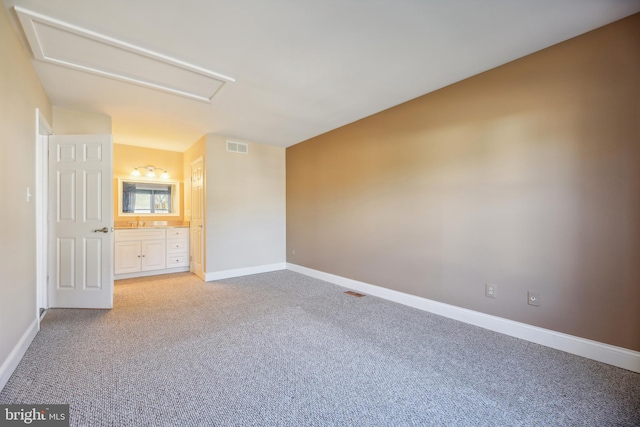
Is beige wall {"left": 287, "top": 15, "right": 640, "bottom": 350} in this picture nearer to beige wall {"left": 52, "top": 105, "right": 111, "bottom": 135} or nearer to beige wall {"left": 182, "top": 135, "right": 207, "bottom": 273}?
beige wall {"left": 182, "top": 135, "right": 207, "bottom": 273}

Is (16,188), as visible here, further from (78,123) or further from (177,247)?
(177,247)

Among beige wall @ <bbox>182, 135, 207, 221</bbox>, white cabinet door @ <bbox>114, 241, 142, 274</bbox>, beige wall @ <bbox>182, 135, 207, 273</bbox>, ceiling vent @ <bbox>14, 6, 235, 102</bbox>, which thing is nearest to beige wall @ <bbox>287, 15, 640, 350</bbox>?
ceiling vent @ <bbox>14, 6, 235, 102</bbox>

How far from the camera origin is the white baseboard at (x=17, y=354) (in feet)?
5.65

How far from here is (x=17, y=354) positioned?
6.46 ft

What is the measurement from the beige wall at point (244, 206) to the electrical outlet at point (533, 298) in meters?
4.09

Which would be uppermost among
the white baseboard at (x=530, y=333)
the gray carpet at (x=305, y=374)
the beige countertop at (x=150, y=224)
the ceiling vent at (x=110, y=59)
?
the ceiling vent at (x=110, y=59)

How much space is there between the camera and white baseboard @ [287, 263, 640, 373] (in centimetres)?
196

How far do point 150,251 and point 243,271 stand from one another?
1.74 meters

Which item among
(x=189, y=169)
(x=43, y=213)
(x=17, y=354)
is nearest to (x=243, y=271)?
(x=189, y=169)

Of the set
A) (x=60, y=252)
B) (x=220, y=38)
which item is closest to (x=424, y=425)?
(x=220, y=38)

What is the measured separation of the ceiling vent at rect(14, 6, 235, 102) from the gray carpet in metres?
2.51

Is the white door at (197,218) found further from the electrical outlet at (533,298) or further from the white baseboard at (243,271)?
the electrical outlet at (533,298)

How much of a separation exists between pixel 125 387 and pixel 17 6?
2649 mm

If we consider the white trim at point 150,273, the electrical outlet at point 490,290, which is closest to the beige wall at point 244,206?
the white trim at point 150,273
